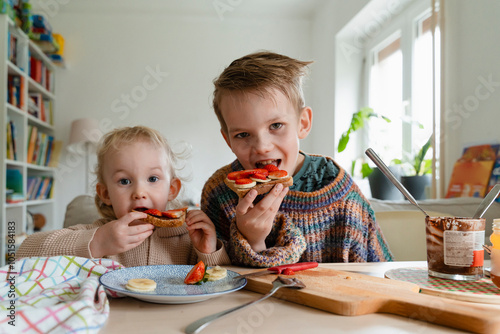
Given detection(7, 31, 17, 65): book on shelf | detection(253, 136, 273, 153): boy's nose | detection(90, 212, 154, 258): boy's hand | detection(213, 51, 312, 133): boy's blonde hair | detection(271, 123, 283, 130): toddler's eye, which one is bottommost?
detection(90, 212, 154, 258): boy's hand

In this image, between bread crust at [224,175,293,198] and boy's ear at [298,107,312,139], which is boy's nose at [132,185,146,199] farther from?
boy's ear at [298,107,312,139]

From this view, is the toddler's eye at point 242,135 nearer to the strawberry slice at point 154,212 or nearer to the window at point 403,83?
the strawberry slice at point 154,212

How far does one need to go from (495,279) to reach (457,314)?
26 centimetres

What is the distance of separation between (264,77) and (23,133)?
399cm

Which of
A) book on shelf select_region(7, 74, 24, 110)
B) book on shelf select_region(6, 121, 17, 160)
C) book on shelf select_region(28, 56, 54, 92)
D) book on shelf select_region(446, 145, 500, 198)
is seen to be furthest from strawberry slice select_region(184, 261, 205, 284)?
book on shelf select_region(28, 56, 54, 92)

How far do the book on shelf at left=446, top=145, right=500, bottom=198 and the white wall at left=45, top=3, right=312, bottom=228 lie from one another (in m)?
3.76

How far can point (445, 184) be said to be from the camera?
9.71 ft

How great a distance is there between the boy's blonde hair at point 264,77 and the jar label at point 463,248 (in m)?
0.67

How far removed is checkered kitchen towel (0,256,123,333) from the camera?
1.76 ft

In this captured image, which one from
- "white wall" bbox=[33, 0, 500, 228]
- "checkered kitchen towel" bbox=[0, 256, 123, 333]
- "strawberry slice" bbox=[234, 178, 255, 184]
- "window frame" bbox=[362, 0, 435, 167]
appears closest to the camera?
"checkered kitchen towel" bbox=[0, 256, 123, 333]

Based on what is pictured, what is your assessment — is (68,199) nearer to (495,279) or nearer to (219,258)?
(219,258)

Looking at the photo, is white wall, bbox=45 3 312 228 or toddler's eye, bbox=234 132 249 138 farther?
white wall, bbox=45 3 312 228

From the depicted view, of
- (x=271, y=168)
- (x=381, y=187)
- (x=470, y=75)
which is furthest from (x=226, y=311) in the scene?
(x=381, y=187)

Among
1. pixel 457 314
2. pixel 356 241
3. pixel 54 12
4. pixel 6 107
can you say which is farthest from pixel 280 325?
pixel 54 12
